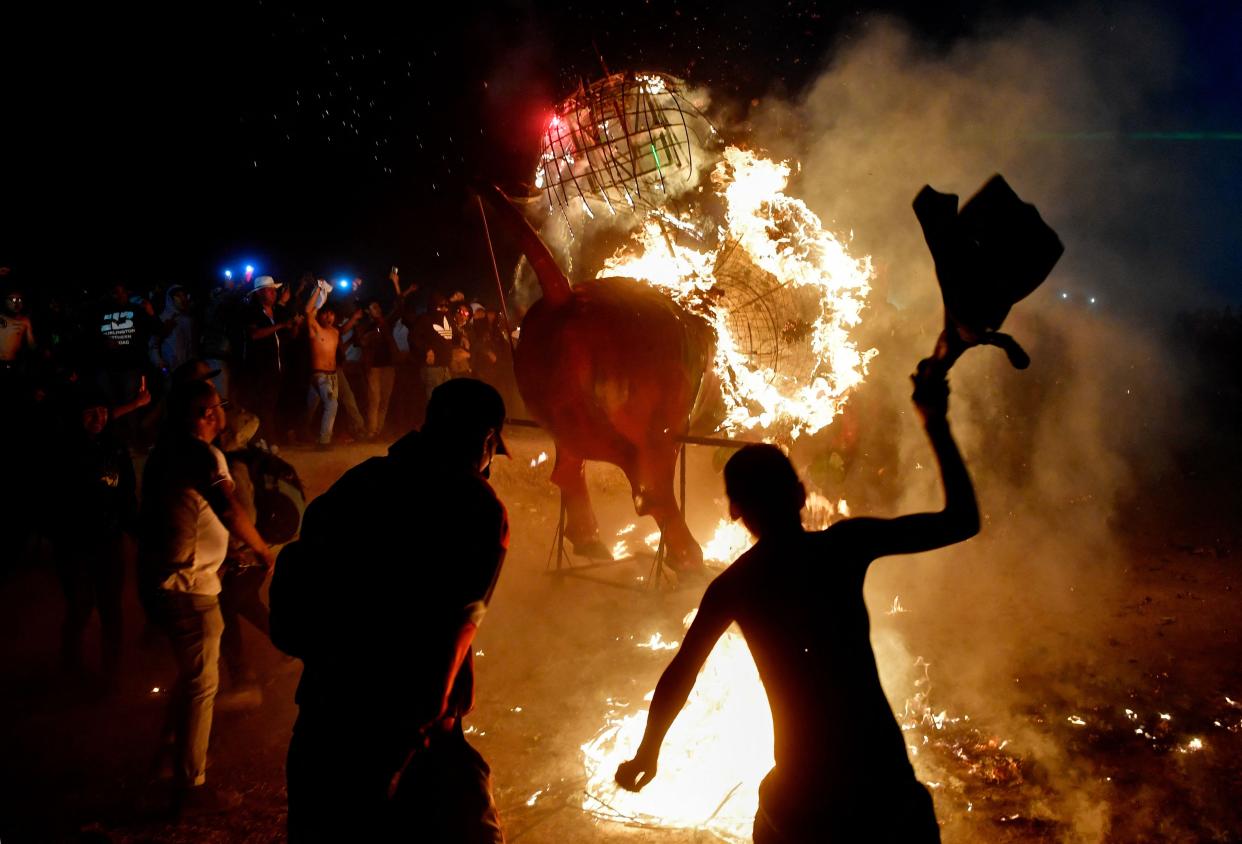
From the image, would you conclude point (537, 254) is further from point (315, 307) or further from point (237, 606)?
point (315, 307)

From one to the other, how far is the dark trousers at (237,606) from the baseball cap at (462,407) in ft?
10.8

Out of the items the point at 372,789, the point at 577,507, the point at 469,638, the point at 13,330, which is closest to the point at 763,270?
the point at 577,507

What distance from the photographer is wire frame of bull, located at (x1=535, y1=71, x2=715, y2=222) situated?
562 centimetres

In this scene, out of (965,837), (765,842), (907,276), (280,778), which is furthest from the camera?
(907,276)

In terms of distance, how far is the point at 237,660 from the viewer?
5.48 m

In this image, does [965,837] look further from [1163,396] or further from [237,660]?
[1163,396]

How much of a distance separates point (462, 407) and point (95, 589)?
189 inches

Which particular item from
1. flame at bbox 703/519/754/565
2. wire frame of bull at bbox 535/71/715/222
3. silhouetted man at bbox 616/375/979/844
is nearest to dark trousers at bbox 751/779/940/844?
silhouetted man at bbox 616/375/979/844

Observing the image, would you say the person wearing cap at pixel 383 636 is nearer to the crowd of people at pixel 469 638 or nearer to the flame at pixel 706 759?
the crowd of people at pixel 469 638

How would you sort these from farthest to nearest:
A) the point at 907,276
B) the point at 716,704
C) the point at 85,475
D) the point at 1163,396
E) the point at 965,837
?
1. the point at 1163,396
2. the point at 907,276
3. the point at 85,475
4. the point at 716,704
5. the point at 965,837

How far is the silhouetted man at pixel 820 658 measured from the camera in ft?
7.14

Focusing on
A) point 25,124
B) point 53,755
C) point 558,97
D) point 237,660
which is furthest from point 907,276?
point 25,124

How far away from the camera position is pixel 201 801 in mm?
4066

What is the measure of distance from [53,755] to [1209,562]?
418 inches
